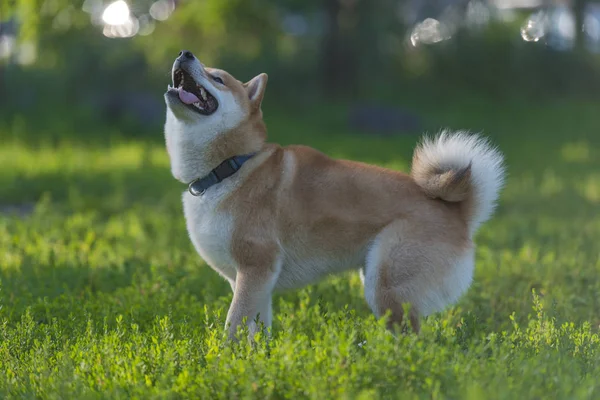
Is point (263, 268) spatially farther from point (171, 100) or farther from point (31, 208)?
point (31, 208)

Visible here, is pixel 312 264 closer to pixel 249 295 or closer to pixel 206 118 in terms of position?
pixel 249 295

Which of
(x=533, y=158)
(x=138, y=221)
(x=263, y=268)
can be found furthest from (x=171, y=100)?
(x=533, y=158)

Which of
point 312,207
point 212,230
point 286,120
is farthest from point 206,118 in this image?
point 286,120

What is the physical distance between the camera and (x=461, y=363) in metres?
3.81

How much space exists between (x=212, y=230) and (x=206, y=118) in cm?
62

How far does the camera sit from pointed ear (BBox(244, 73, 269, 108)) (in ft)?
16.0

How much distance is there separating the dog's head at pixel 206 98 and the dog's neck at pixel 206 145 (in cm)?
3

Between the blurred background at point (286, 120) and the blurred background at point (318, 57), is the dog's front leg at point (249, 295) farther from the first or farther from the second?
the blurred background at point (318, 57)

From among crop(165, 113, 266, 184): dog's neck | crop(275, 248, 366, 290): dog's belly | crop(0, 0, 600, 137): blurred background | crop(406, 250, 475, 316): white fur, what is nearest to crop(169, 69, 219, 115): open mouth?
crop(165, 113, 266, 184): dog's neck

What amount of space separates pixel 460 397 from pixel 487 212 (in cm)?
151

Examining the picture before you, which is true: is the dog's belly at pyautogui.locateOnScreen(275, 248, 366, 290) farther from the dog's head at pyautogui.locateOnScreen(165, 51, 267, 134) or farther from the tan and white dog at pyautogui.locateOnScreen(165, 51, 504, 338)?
the dog's head at pyautogui.locateOnScreen(165, 51, 267, 134)

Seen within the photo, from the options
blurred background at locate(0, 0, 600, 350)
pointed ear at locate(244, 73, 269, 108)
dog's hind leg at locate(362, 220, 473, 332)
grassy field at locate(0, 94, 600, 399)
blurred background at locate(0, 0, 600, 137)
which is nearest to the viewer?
grassy field at locate(0, 94, 600, 399)

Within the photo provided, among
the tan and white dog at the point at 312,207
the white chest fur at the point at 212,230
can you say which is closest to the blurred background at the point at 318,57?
the tan and white dog at the point at 312,207

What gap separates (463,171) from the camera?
4.50 meters
